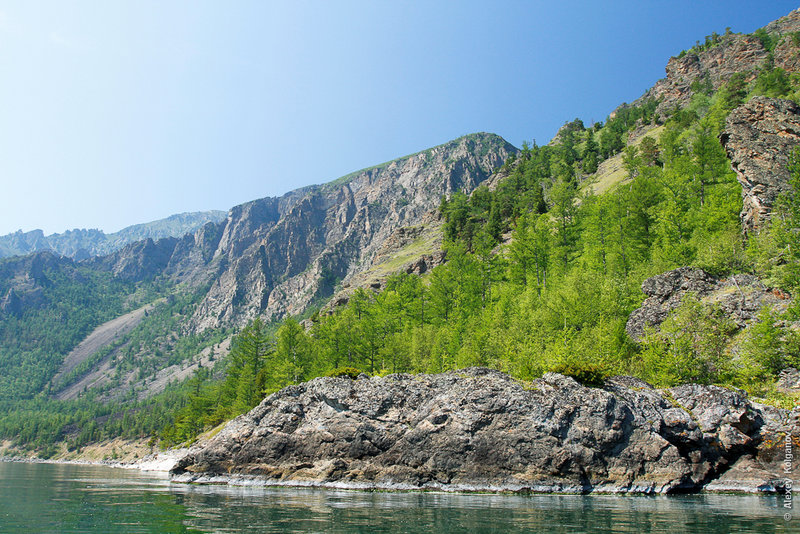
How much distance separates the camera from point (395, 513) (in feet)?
70.3

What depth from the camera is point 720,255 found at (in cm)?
4744

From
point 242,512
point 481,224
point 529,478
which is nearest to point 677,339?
point 529,478

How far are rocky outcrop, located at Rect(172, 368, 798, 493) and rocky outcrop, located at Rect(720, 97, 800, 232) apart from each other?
99.1 feet

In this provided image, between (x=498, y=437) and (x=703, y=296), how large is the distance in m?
28.2

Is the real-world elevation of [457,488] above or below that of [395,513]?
below

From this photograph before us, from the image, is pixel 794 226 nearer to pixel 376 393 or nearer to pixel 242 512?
pixel 376 393

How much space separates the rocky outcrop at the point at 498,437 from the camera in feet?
93.3

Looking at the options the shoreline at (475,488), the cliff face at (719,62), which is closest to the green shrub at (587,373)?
the shoreline at (475,488)

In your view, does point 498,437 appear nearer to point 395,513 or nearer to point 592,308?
point 395,513

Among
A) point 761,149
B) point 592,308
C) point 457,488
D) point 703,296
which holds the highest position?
point 761,149

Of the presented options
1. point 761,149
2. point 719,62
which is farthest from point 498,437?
point 719,62

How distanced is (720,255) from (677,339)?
15.4 metres

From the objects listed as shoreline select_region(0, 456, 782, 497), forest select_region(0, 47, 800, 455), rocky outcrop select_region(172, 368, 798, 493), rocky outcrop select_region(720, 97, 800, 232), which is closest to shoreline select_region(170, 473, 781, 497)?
shoreline select_region(0, 456, 782, 497)

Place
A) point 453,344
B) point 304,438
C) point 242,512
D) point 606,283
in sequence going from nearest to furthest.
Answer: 1. point 242,512
2. point 304,438
3. point 606,283
4. point 453,344
